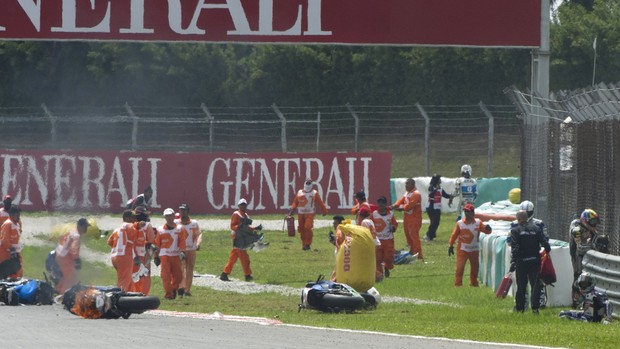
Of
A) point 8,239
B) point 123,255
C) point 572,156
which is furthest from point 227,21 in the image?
point 572,156

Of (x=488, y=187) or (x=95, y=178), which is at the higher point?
(x=95, y=178)

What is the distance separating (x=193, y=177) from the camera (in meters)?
37.2

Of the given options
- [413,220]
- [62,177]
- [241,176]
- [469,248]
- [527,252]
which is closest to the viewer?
[527,252]

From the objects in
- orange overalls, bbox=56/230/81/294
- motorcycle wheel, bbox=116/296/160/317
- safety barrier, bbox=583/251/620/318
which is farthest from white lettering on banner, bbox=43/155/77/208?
safety barrier, bbox=583/251/620/318

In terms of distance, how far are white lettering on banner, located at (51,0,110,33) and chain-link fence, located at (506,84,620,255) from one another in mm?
6670

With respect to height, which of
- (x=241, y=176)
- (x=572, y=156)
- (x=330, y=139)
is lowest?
(x=241, y=176)

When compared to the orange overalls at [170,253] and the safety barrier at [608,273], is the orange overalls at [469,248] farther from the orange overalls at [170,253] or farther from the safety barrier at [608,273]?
the safety barrier at [608,273]

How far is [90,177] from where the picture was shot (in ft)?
Answer: 121


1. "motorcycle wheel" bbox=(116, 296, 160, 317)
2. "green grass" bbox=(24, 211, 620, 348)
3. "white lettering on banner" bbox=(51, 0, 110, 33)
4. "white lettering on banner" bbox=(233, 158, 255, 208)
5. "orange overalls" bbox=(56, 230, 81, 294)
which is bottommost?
"green grass" bbox=(24, 211, 620, 348)

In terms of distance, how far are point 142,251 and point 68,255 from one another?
Answer: 3.36 ft

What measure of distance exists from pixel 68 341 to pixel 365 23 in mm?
10825

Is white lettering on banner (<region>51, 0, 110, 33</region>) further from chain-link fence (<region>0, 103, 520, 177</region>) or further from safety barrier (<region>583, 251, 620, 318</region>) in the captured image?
chain-link fence (<region>0, 103, 520, 177</region>)

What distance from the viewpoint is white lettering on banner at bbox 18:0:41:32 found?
23.0 metres

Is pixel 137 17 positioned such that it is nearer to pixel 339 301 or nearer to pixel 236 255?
pixel 236 255
